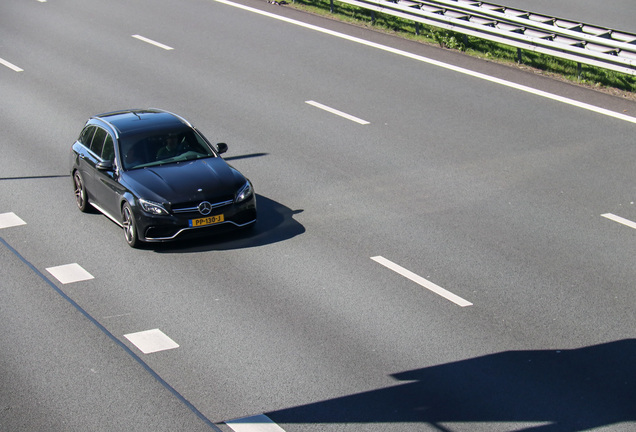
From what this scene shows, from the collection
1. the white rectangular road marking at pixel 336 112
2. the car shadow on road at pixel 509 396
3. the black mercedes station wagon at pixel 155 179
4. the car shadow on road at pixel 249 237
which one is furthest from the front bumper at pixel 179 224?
the white rectangular road marking at pixel 336 112

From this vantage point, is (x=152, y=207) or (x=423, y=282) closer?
(x=423, y=282)

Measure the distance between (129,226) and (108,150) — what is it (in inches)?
59.5

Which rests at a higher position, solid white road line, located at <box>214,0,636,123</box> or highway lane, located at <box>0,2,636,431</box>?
solid white road line, located at <box>214,0,636,123</box>

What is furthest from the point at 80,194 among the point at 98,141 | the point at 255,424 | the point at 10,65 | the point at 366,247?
the point at 10,65

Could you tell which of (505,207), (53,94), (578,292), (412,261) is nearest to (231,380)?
(412,261)

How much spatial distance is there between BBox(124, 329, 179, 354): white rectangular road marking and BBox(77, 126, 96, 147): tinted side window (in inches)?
195

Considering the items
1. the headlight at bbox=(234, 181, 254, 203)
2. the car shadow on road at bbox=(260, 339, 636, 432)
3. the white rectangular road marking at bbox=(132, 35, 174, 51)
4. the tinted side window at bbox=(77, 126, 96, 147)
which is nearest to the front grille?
the headlight at bbox=(234, 181, 254, 203)

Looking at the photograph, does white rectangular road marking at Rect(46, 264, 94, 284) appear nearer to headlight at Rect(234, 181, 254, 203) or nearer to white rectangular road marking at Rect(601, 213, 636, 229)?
headlight at Rect(234, 181, 254, 203)

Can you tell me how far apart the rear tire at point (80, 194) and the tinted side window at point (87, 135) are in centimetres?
49

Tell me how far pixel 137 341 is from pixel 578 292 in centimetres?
499

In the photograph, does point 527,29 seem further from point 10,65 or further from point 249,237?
point 10,65

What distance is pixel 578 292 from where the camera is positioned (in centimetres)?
1019

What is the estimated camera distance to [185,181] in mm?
12070

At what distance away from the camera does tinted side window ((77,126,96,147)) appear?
1359 centimetres
